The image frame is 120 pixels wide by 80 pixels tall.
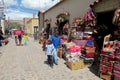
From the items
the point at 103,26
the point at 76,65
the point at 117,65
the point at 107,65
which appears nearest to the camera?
the point at 117,65

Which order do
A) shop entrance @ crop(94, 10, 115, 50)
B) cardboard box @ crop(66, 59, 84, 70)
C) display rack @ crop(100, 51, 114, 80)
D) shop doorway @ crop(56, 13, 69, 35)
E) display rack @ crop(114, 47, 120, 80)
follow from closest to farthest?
display rack @ crop(114, 47, 120, 80) → display rack @ crop(100, 51, 114, 80) → cardboard box @ crop(66, 59, 84, 70) → shop entrance @ crop(94, 10, 115, 50) → shop doorway @ crop(56, 13, 69, 35)

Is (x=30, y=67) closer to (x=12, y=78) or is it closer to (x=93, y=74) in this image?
(x=12, y=78)

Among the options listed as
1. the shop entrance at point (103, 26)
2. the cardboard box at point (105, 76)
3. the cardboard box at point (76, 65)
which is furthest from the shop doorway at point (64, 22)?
the cardboard box at point (105, 76)

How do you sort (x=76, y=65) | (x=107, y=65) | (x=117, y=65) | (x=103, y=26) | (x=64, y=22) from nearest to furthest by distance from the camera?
(x=117, y=65), (x=107, y=65), (x=76, y=65), (x=103, y=26), (x=64, y=22)

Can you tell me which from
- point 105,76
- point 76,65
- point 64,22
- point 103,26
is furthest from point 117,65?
point 64,22

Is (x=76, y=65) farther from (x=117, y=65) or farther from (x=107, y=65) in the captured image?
(x=117, y=65)

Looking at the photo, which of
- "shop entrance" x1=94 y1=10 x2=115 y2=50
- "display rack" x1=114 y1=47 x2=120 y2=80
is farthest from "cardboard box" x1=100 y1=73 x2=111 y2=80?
"shop entrance" x1=94 y1=10 x2=115 y2=50

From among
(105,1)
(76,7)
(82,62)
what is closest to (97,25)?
(105,1)

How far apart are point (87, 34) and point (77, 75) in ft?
10.2

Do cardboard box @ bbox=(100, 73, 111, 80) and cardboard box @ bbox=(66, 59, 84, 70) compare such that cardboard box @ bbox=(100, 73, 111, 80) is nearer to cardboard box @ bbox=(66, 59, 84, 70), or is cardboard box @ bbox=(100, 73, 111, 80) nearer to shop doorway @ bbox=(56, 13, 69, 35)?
cardboard box @ bbox=(66, 59, 84, 70)

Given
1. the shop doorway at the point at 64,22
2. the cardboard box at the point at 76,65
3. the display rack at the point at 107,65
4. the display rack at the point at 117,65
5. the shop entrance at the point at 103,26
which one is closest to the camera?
the display rack at the point at 117,65

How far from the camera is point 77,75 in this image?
816 cm

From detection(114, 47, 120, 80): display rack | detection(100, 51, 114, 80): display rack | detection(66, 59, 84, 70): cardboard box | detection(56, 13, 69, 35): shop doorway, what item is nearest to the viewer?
detection(114, 47, 120, 80): display rack

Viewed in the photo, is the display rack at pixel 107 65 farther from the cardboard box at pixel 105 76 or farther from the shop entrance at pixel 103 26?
the shop entrance at pixel 103 26
